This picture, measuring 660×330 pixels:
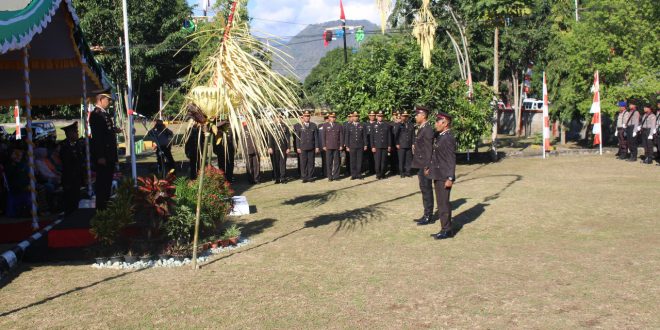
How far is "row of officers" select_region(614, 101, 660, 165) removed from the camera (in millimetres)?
18422

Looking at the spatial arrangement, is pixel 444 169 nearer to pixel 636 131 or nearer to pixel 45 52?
pixel 45 52

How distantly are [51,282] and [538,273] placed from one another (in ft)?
18.0

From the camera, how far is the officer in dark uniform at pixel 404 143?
17.3 metres

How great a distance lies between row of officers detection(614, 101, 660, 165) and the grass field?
793 cm

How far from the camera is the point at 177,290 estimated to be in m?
6.56

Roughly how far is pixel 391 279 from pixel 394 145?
36.4 ft

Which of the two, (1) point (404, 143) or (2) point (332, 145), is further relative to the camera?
(1) point (404, 143)

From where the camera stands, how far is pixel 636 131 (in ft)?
63.4

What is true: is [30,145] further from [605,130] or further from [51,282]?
[605,130]

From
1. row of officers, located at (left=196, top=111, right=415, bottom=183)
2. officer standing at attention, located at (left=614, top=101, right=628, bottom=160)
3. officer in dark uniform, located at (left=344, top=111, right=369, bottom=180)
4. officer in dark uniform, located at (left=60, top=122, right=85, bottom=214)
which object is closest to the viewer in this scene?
officer in dark uniform, located at (left=60, top=122, right=85, bottom=214)

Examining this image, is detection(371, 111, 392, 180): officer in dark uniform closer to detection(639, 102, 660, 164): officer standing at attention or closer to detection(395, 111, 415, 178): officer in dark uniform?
detection(395, 111, 415, 178): officer in dark uniform

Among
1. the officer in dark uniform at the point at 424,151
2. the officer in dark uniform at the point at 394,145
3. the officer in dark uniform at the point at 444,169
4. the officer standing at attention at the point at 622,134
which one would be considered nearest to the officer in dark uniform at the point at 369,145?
the officer in dark uniform at the point at 394,145

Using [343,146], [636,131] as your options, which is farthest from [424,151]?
[636,131]

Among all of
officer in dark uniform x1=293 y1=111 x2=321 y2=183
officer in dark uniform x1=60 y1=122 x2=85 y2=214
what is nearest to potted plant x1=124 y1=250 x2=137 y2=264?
officer in dark uniform x1=60 y1=122 x2=85 y2=214
